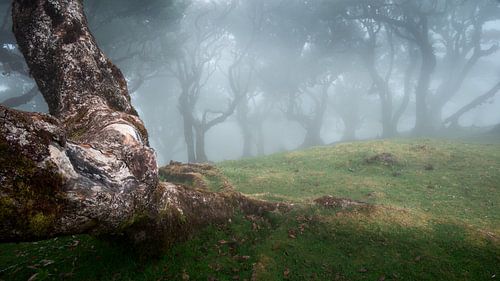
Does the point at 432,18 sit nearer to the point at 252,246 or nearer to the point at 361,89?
the point at 361,89

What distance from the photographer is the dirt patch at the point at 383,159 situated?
18.3 meters

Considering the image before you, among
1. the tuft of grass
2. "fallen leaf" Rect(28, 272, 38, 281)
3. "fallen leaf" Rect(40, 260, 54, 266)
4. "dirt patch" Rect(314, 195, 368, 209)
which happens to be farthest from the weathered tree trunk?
the tuft of grass

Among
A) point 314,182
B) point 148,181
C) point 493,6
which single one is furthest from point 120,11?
point 493,6

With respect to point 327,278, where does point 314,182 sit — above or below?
above

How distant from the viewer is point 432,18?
40.9 meters

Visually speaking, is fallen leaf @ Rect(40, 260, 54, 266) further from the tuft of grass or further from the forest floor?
the tuft of grass

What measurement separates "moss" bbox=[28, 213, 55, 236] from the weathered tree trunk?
0.04 ft

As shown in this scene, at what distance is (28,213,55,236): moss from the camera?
12.8 feet

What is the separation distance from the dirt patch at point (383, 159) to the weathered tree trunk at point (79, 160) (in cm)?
1001

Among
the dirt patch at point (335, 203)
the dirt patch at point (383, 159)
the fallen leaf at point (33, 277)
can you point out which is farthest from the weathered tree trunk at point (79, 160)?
the dirt patch at point (383, 159)

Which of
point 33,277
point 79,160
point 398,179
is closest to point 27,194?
point 79,160

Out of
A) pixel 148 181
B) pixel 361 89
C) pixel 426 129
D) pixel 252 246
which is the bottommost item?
pixel 252 246

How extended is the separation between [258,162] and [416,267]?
14.6 metres

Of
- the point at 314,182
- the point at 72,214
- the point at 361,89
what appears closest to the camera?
the point at 72,214
